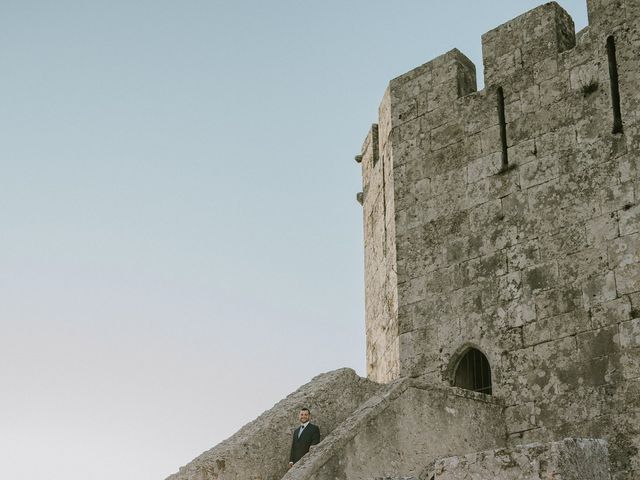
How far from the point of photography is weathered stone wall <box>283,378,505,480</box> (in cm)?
883

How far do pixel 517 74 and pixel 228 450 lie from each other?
5.55m

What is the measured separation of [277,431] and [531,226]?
3587 mm

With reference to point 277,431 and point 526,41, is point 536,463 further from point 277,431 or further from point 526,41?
point 526,41

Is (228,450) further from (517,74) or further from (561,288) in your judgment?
(517,74)

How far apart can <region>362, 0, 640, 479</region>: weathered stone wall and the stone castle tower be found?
0.02 meters

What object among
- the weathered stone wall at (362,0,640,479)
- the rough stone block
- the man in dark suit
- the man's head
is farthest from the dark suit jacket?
the rough stone block

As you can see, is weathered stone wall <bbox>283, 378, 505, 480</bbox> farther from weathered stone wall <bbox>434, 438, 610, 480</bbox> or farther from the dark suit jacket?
weathered stone wall <bbox>434, 438, 610, 480</bbox>

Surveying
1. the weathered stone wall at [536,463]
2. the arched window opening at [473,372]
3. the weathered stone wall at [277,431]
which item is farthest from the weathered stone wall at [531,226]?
the weathered stone wall at [536,463]

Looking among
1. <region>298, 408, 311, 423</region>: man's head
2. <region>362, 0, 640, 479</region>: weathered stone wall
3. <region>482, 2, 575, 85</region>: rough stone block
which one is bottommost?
<region>298, 408, 311, 423</region>: man's head

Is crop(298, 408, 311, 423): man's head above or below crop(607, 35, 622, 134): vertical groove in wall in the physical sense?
below

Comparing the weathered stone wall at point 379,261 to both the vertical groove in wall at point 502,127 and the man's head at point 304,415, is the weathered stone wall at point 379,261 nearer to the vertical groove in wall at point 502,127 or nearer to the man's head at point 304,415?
the vertical groove in wall at point 502,127

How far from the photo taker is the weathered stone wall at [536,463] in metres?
6.11

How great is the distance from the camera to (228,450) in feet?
31.1

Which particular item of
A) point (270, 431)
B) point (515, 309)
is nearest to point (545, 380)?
point (515, 309)
